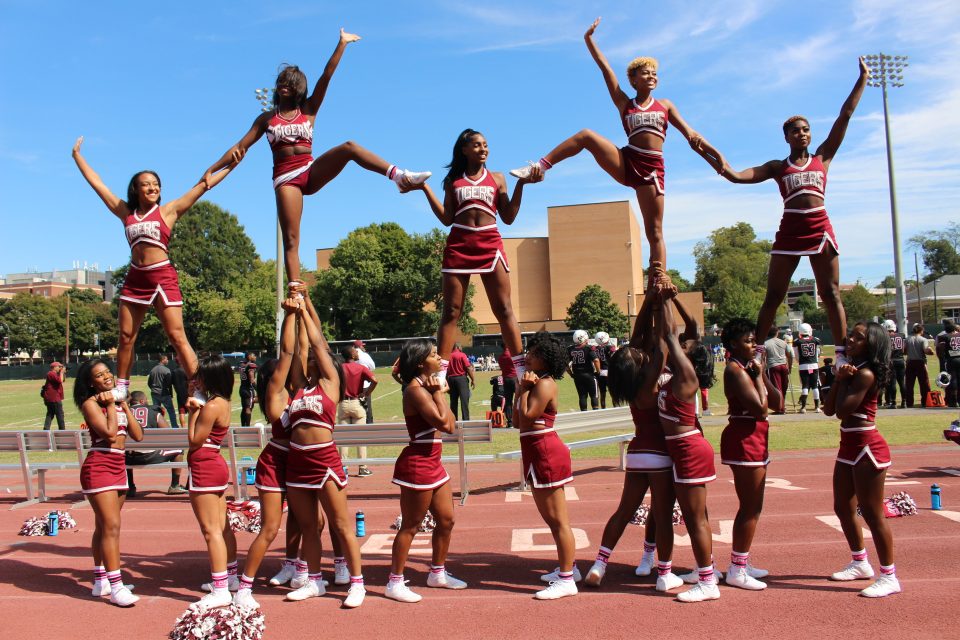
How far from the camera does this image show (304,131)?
23.4 feet

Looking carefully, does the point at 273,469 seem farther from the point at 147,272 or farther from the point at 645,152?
the point at 645,152

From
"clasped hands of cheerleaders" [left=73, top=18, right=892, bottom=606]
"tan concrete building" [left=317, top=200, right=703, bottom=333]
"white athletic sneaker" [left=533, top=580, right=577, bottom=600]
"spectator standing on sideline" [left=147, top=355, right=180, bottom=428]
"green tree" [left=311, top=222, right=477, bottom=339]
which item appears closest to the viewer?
"white athletic sneaker" [left=533, top=580, right=577, bottom=600]

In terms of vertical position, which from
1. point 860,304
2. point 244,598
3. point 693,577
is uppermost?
point 860,304

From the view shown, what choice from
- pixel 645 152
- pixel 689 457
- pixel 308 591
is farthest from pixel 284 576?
pixel 645 152

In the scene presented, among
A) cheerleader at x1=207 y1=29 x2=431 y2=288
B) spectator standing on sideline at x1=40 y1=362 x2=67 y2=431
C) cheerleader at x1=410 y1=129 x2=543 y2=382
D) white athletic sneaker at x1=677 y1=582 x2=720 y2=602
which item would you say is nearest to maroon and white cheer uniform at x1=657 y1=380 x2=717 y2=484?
white athletic sneaker at x1=677 y1=582 x2=720 y2=602

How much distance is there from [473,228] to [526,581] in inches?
128

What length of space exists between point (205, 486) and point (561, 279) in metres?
74.9

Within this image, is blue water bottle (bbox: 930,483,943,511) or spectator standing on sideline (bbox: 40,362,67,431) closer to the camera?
blue water bottle (bbox: 930,483,943,511)

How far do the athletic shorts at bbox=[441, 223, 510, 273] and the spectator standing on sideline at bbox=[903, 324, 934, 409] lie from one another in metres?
15.5

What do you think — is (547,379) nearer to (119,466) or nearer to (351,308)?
(119,466)

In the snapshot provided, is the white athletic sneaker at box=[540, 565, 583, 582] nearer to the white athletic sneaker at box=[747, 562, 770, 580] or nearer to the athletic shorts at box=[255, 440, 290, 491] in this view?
the white athletic sneaker at box=[747, 562, 770, 580]

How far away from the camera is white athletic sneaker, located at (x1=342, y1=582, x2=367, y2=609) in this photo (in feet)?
19.9

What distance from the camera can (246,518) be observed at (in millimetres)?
9547

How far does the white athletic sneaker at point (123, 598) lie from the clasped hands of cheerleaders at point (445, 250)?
15 mm
